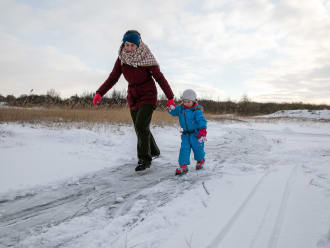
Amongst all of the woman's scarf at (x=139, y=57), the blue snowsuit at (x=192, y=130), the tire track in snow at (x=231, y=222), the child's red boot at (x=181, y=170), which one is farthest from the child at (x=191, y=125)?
the tire track in snow at (x=231, y=222)

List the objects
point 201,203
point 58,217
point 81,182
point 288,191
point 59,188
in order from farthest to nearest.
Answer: point 81,182 < point 59,188 < point 288,191 < point 201,203 < point 58,217

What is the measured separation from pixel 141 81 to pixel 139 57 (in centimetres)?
34

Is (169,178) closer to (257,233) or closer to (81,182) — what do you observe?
(81,182)

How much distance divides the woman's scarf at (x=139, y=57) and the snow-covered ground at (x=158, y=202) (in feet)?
4.94

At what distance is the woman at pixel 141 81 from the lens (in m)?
3.30

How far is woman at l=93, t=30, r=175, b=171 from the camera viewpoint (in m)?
3.30

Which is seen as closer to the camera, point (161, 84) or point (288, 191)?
point (288, 191)

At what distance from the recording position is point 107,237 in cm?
163

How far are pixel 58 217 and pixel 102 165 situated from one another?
1.61m

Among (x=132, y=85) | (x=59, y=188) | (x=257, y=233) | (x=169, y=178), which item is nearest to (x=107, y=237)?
(x=257, y=233)

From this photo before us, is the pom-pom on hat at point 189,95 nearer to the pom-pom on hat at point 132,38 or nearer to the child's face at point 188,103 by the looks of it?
the child's face at point 188,103

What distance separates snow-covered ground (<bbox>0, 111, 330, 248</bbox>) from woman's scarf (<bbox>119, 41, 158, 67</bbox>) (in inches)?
59.3

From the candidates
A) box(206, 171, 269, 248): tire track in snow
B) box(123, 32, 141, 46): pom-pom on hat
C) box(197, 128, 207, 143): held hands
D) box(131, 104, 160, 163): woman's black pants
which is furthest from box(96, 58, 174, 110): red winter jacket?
box(206, 171, 269, 248): tire track in snow

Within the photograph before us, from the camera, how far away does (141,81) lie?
3.45 metres
